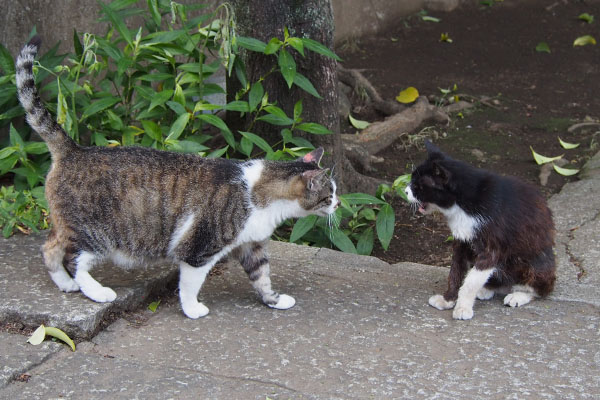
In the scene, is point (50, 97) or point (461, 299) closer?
point (461, 299)

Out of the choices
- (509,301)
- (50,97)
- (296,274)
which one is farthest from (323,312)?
(50,97)

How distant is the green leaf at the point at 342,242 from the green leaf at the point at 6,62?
7.55ft

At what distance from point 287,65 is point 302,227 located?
3.23ft

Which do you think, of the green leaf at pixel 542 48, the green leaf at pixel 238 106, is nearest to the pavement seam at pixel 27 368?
the green leaf at pixel 238 106

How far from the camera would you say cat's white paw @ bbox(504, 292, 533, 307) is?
3729 millimetres

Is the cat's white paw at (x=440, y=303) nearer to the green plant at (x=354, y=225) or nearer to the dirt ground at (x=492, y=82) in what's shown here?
the green plant at (x=354, y=225)

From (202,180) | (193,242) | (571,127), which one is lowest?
(571,127)

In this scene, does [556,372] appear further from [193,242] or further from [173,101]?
[173,101]

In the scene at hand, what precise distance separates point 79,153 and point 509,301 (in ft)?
7.43

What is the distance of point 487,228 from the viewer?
3.56m

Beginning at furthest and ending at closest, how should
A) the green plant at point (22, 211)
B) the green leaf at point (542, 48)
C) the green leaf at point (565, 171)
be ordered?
the green leaf at point (542, 48)
the green leaf at point (565, 171)
the green plant at point (22, 211)

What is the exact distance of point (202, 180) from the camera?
3.58 metres

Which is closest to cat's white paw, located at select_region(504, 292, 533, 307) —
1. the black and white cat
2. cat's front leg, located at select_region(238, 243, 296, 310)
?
the black and white cat

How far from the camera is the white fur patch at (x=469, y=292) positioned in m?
3.59
